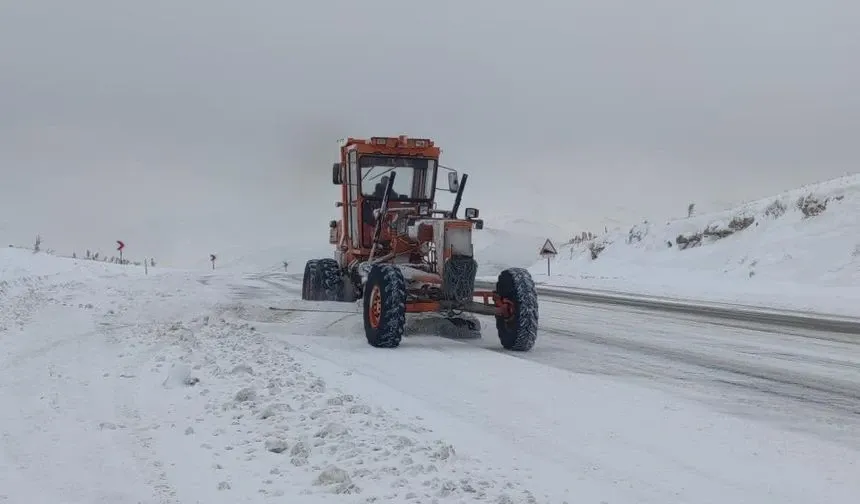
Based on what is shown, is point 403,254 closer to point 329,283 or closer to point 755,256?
point 329,283

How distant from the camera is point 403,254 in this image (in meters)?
11.2

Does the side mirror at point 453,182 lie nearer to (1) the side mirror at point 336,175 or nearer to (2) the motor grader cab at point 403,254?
(2) the motor grader cab at point 403,254

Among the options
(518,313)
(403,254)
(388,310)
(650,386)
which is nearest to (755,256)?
(403,254)

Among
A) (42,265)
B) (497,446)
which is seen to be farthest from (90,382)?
(42,265)

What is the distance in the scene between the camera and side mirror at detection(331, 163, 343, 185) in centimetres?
1282

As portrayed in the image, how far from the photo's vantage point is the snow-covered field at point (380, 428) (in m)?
3.93

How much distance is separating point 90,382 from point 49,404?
2.74 feet

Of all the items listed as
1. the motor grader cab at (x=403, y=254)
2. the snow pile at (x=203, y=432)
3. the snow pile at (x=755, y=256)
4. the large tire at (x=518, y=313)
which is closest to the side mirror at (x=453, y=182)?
the motor grader cab at (x=403, y=254)

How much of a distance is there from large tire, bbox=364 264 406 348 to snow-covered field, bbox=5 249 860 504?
21cm

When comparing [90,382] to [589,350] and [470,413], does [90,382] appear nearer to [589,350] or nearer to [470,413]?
[470,413]

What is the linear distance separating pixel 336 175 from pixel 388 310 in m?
4.39

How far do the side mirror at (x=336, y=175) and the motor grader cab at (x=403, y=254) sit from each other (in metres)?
0.02

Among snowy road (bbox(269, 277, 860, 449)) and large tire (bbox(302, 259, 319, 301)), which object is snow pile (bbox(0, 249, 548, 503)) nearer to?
snowy road (bbox(269, 277, 860, 449))

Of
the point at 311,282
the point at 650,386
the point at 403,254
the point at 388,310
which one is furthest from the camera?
the point at 311,282
